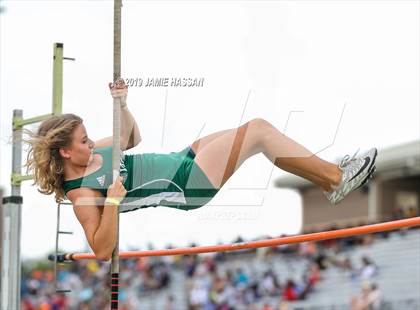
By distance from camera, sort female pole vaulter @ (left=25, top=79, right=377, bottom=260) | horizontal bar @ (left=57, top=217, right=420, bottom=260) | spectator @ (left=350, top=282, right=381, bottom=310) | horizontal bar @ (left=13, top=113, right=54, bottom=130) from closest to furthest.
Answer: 1. horizontal bar @ (left=57, top=217, right=420, bottom=260)
2. female pole vaulter @ (left=25, top=79, right=377, bottom=260)
3. horizontal bar @ (left=13, top=113, right=54, bottom=130)
4. spectator @ (left=350, top=282, right=381, bottom=310)

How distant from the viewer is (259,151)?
15.6ft

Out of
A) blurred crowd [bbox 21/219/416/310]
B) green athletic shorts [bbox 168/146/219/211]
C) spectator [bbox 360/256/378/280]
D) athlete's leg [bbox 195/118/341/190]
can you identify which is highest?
athlete's leg [bbox 195/118/341/190]

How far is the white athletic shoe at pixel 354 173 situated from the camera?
181 inches

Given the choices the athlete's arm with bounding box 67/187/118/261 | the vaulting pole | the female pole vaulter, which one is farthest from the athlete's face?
the vaulting pole

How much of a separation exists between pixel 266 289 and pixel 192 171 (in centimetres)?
879

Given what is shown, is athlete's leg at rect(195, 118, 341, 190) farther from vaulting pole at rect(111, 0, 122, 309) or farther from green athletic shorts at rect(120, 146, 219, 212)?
vaulting pole at rect(111, 0, 122, 309)

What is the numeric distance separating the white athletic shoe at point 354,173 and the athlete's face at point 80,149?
50.7 inches

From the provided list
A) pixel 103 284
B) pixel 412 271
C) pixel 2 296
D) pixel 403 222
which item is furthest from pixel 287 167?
pixel 103 284

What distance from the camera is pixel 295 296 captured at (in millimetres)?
12836

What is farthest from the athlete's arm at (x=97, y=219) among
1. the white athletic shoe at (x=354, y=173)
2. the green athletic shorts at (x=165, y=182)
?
the white athletic shoe at (x=354, y=173)

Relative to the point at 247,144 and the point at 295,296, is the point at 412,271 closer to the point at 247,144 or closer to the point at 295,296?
the point at 295,296

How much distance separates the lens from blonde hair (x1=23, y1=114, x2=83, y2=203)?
15.3 ft

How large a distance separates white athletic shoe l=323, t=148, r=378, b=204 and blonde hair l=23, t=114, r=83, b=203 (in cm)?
139

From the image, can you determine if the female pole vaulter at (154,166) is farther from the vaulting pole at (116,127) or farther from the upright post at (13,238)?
the upright post at (13,238)
